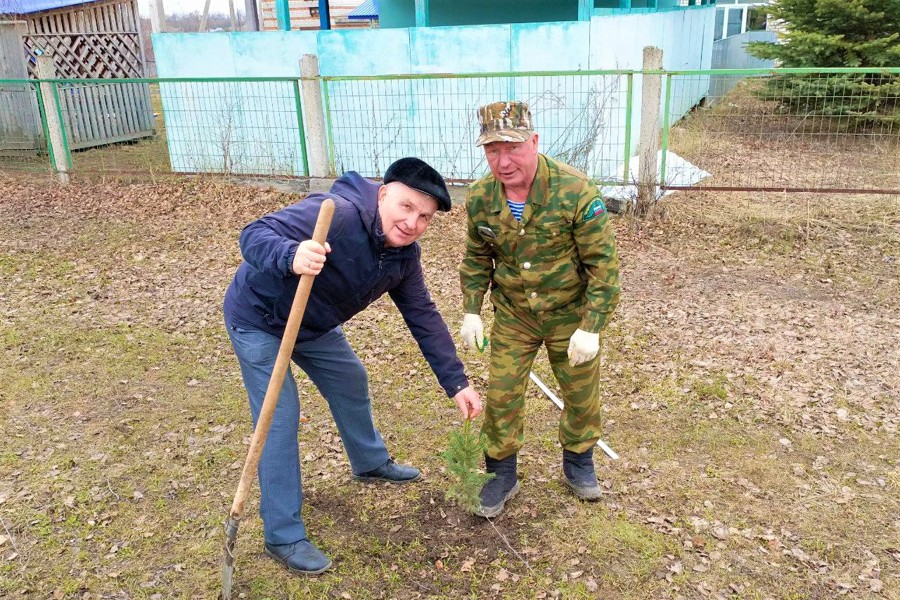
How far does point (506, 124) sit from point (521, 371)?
1.09m

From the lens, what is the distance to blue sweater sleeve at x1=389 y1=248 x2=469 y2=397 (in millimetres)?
3139

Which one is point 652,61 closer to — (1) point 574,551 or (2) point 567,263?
(2) point 567,263

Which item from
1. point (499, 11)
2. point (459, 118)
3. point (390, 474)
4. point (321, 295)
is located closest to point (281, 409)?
point (321, 295)

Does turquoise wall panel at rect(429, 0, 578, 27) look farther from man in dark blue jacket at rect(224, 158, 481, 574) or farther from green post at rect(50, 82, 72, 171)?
man in dark blue jacket at rect(224, 158, 481, 574)

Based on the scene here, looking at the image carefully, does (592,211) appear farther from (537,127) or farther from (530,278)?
(537,127)

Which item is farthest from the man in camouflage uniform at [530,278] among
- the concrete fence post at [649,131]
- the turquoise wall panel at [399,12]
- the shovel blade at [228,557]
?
the turquoise wall panel at [399,12]

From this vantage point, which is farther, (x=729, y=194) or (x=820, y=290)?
(x=729, y=194)

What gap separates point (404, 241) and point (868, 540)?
244 cm

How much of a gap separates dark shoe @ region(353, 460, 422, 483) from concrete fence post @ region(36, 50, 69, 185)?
9154 millimetres

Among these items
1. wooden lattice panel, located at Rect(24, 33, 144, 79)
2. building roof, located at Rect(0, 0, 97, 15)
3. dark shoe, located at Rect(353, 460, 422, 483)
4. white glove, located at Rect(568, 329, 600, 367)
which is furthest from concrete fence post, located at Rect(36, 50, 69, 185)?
white glove, located at Rect(568, 329, 600, 367)

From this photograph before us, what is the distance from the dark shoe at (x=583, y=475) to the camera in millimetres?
3473

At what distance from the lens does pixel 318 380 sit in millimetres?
3324

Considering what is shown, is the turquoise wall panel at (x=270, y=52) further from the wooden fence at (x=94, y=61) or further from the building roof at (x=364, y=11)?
the building roof at (x=364, y=11)

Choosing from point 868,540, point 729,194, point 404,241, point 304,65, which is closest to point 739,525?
point 868,540
